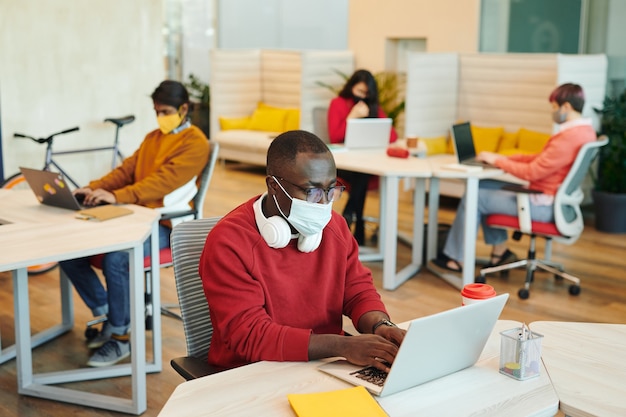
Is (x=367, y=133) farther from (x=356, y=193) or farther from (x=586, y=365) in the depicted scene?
(x=586, y=365)

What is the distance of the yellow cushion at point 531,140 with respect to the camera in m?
6.98

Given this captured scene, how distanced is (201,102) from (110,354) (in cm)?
703

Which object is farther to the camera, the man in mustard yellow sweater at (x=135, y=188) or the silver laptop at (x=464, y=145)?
the silver laptop at (x=464, y=145)

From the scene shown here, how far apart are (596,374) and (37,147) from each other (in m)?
4.55

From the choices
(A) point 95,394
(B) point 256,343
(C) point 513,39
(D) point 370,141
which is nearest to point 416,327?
(B) point 256,343

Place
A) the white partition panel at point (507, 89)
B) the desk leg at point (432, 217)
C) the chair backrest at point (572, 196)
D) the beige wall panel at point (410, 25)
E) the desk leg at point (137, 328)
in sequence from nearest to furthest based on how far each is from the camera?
the desk leg at point (137, 328) < the chair backrest at point (572, 196) < the desk leg at point (432, 217) < the white partition panel at point (507, 89) < the beige wall panel at point (410, 25)

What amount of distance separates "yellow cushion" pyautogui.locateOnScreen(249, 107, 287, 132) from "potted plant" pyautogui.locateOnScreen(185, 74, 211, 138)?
1116mm

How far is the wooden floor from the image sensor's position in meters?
3.75

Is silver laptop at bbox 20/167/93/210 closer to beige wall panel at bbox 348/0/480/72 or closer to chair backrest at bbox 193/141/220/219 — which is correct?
chair backrest at bbox 193/141/220/219

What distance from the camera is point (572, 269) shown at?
228 inches

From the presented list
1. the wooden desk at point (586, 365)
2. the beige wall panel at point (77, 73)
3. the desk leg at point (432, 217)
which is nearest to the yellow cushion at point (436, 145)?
the desk leg at point (432, 217)

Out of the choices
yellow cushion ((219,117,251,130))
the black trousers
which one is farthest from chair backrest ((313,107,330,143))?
yellow cushion ((219,117,251,130))

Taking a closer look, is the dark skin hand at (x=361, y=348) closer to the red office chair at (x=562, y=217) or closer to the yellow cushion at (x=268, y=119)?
the red office chair at (x=562, y=217)

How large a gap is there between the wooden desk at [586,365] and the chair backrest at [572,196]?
2.65 m
